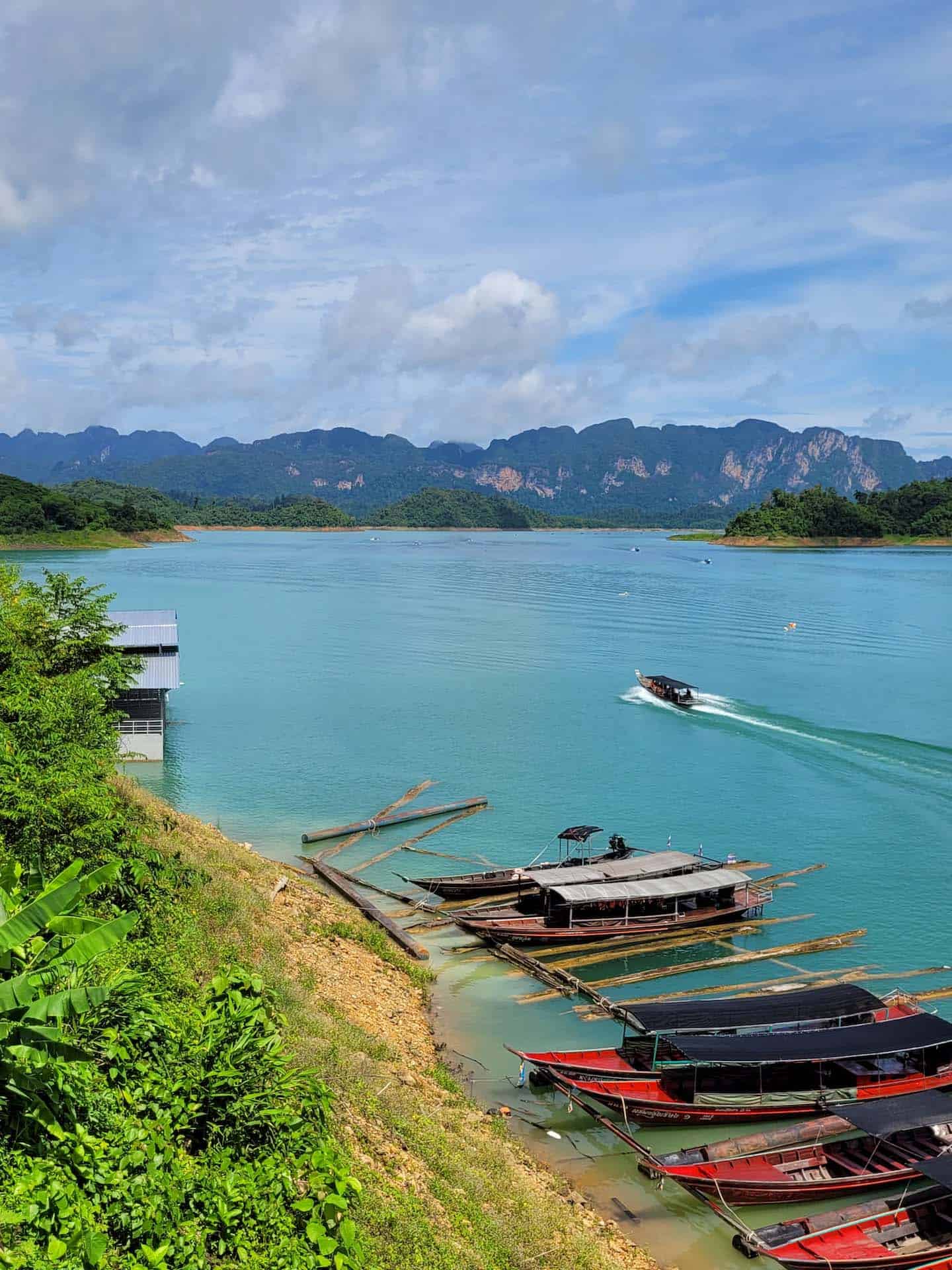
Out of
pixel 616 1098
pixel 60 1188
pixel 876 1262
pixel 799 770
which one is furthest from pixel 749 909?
pixel 60 1188

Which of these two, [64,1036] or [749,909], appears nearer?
[64,1036]

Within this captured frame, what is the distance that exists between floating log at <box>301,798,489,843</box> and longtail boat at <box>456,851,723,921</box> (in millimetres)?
6007

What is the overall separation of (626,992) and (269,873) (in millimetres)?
7585

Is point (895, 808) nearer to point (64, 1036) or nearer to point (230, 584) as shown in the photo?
point (64, 1036)

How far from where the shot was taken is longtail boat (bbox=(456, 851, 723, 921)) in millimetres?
20500

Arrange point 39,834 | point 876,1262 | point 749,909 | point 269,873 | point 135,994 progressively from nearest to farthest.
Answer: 1. point 135,994
2. point 876,1262
3. point 39,834
4. point 269,873
5. point 749,909

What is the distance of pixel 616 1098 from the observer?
45.0ft

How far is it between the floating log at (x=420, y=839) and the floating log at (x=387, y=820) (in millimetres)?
285

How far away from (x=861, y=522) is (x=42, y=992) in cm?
→ 16375

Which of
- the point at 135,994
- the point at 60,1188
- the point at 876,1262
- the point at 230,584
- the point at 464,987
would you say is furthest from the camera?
the point at 230,584

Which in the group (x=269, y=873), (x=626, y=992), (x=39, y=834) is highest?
(x=39, y=834)

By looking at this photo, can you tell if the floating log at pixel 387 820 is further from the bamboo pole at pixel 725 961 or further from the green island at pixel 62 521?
the green island at pixel 62 521

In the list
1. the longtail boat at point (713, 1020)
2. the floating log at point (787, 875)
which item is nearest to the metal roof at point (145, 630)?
the floating log at point (787, 875)

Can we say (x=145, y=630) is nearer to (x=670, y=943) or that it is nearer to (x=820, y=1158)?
(x=670, y=943)
